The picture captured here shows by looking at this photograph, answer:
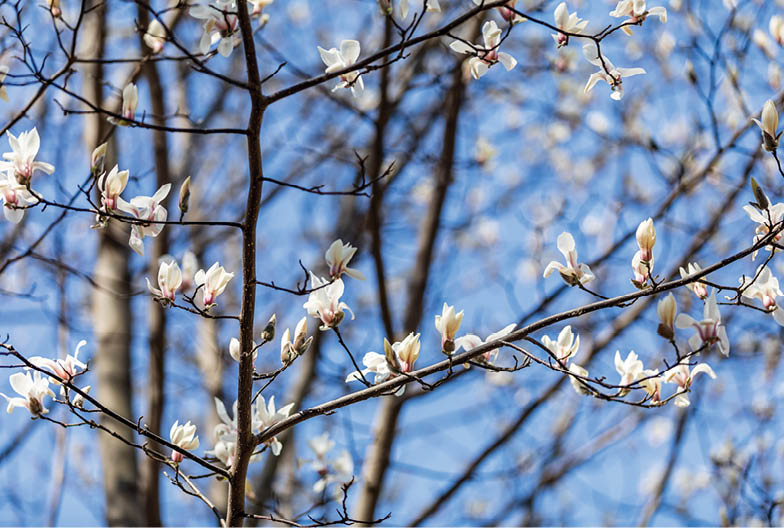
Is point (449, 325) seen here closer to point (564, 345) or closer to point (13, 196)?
point (564, 345)

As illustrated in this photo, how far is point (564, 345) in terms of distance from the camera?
63.8 inches

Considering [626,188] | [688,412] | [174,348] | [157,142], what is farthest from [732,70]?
[174,348]

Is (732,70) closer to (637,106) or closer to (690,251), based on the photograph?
(690,251)

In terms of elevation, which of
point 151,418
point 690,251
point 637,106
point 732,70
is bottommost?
point 151,418

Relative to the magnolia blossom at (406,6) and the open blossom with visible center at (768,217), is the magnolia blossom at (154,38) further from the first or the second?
the open blossom with visible center at (768,217)

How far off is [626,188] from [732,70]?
123 cm

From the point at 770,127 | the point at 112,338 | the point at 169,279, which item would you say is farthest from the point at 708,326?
the point at 112,338

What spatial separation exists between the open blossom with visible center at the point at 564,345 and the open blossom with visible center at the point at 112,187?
90 cm

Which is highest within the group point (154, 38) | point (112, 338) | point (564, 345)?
point (154, 38)

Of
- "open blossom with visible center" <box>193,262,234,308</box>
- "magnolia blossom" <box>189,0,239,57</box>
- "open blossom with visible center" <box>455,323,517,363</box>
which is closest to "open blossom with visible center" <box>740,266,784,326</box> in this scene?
"open blossom with visible center" <box>455,323,517,363</box>

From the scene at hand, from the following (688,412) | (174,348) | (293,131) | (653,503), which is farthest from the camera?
(174,348)

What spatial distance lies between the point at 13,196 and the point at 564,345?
1147 millimetres

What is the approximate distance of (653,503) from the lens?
3309mm

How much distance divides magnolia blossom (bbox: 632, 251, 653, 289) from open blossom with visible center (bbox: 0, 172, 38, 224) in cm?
118
